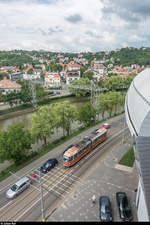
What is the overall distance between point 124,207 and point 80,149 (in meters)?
8.59

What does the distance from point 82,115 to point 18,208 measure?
66.4ft

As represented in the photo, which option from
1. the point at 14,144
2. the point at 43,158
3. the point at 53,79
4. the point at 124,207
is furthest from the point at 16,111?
the point at 53,79

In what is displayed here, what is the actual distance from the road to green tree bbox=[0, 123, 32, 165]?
278 cm

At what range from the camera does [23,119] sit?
142 ft

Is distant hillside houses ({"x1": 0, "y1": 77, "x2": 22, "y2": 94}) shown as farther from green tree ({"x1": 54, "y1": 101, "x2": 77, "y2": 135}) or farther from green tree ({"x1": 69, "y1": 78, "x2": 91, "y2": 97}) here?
green tree ({"x1": 54, "y1": 101, "x2": 77, "y2": 135})

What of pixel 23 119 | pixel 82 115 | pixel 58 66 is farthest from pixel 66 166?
pixel 58 66

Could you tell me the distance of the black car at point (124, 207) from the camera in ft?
41.2

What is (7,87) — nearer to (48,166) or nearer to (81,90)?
(81,90)

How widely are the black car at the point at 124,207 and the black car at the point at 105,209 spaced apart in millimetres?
924

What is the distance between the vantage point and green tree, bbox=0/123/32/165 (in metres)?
18.4

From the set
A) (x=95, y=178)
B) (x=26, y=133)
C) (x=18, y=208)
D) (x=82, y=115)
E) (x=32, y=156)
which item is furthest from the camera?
(x=82, y=115)

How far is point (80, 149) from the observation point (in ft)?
66.2

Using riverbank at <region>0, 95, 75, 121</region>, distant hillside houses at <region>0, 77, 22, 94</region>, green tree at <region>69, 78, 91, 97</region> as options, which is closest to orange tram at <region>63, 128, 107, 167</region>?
riverbank at <region>0, 95, 75, 121</region>

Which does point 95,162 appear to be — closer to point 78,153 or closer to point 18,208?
point 78,153
